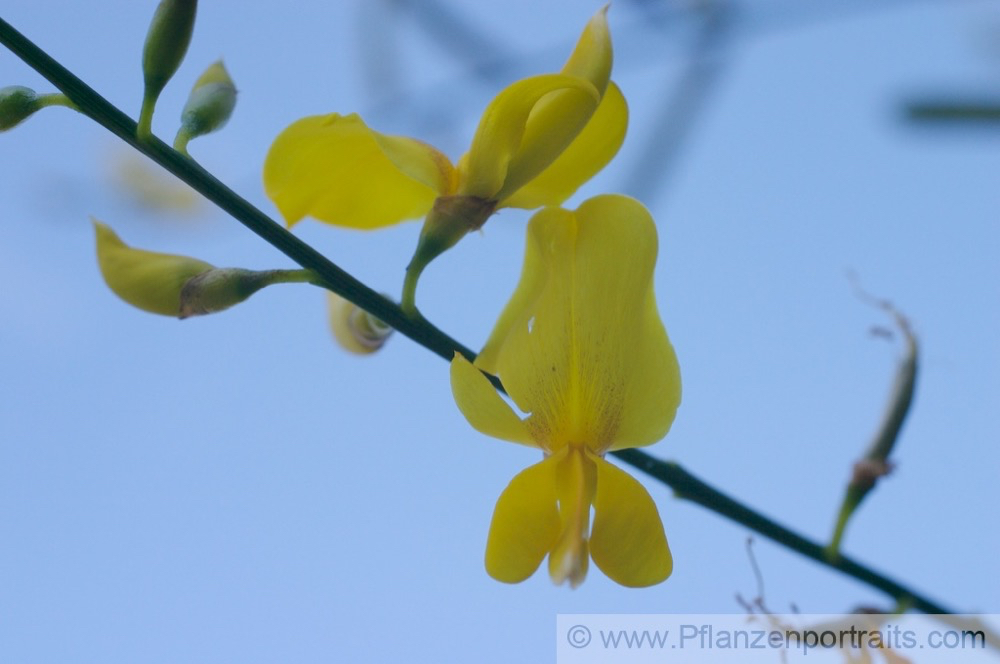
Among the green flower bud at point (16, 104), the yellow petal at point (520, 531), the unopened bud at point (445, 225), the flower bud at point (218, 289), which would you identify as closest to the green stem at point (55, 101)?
the green flower bud at point (16, 104)

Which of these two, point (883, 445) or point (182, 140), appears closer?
point (182, 140)

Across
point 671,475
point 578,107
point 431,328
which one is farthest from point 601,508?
point 578,107

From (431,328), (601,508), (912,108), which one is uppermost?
(912,108)

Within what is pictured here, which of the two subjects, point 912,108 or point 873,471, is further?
point 873,471

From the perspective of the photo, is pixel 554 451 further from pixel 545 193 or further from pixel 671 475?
pixel 545 193

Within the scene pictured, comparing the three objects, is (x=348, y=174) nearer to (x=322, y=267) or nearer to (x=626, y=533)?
(x=322, y=267)

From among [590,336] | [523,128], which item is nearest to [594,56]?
[523,128]

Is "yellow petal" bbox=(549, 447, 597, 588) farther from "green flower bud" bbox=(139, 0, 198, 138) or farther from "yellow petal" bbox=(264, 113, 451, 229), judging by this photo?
"green flower bud" bbox=(139, 0, 198, 138)
